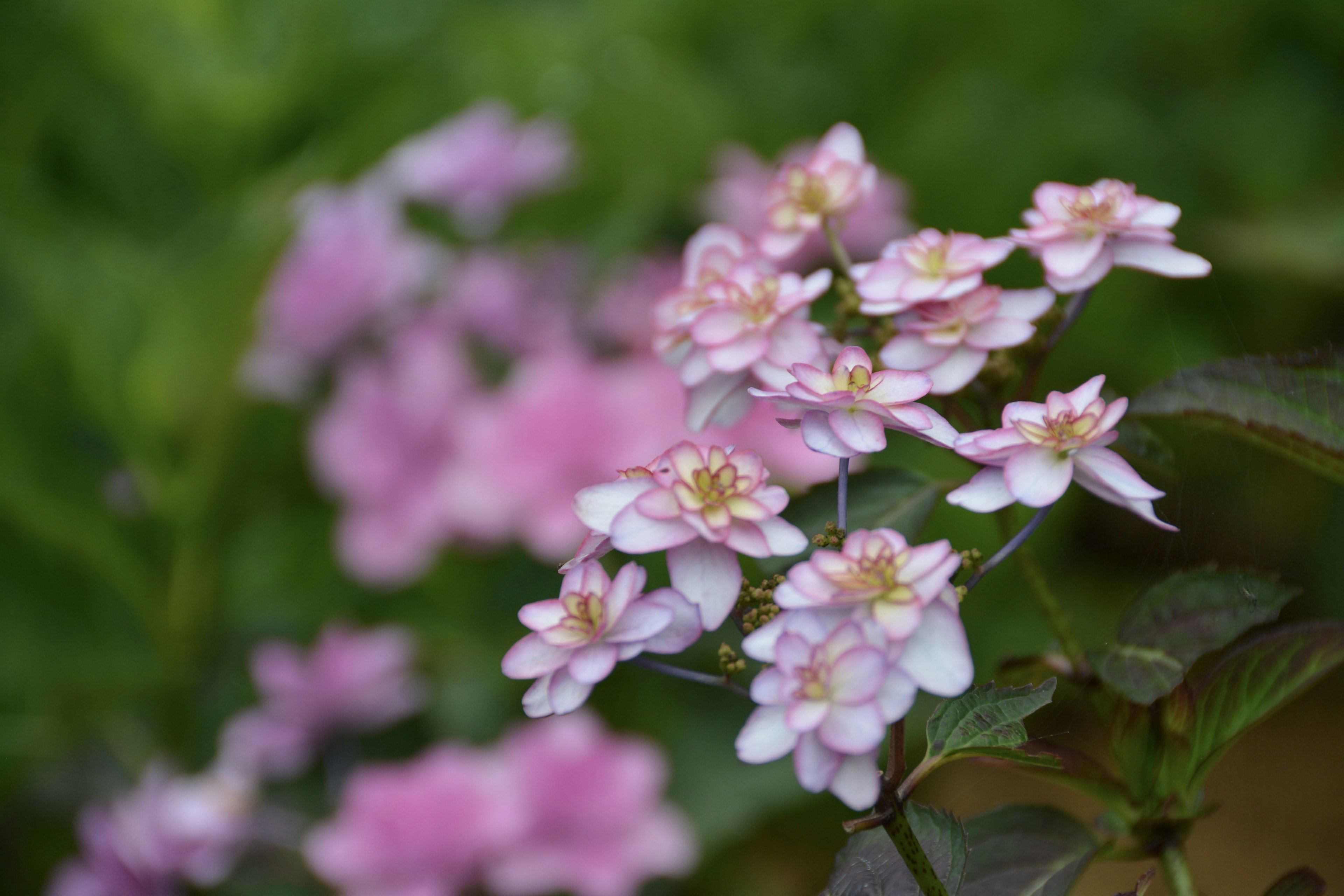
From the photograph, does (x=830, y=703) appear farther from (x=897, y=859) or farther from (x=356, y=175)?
(x=356, y=175)

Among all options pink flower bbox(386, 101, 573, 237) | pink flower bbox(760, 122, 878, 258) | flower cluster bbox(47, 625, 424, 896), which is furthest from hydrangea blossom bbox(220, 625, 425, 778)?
pink flower bbox(760, 122, 878, 258)

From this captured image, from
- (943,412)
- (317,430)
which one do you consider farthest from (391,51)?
(943,412)

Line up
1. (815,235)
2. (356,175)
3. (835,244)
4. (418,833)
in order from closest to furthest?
(835,244)
(418,833)
(815,235)
(356,175)

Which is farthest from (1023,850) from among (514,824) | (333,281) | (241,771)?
(333,281)

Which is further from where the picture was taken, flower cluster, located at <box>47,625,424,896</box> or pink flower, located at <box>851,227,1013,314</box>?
flower cluster, located at <box>47,625,424,896</box>

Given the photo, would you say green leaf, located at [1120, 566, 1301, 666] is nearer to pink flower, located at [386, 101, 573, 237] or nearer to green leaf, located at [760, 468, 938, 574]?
green leaf, located at [760, 468, 938, 574]

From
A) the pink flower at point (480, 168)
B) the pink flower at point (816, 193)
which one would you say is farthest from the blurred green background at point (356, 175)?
the pink flower at point (816, 193)

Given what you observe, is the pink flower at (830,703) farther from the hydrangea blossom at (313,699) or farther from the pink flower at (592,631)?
the hydrangea blossom at (313,699)
